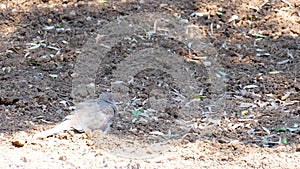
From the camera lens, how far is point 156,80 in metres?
5.01

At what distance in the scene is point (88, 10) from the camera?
5.83 metres

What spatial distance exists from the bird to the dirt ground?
0.21ft

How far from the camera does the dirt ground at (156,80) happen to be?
158 inches

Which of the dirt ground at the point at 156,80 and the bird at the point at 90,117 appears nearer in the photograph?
the dirt ground at the point at 156,80

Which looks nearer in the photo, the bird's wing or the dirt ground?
the dirt ground

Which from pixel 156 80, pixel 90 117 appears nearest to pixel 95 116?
pixel 90 117

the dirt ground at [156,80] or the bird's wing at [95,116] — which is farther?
the bird's wing at [95,116]

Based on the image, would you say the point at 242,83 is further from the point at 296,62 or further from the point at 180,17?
the point at 180,17

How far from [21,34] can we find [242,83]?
221 cm

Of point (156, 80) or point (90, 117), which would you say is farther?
point (156, 80)

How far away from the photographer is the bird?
13.8 feet

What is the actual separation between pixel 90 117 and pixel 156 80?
0.87 meters

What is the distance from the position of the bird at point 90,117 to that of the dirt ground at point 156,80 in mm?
63

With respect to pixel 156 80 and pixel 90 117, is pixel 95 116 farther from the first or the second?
pixel 156 80
